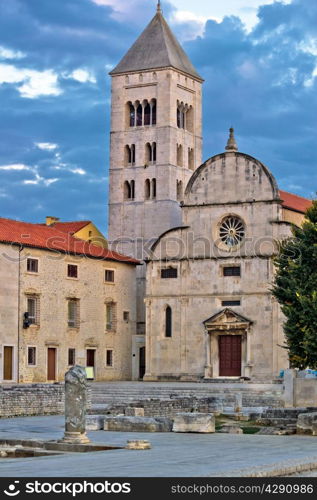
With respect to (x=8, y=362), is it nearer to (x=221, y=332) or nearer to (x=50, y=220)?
(x=221, y=332)

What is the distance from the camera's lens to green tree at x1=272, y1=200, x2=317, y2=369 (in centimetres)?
3612

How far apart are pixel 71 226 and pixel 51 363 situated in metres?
19.3

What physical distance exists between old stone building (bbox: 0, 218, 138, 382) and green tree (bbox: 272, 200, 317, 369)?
23907 mm

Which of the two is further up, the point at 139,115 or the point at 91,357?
the point at 139,115

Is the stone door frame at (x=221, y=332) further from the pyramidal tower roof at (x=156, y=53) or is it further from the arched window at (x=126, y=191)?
the pyramidal tower roof at (x=156, y=53)

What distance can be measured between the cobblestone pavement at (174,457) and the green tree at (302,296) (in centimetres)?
777

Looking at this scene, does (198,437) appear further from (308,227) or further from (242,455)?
(308,227)

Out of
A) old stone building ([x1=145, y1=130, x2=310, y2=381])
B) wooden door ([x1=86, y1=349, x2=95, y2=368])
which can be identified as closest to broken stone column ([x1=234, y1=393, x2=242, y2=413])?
old stone building ([x1=145, y1=130, x2=310, y2=381])

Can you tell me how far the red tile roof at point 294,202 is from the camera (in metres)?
66.4

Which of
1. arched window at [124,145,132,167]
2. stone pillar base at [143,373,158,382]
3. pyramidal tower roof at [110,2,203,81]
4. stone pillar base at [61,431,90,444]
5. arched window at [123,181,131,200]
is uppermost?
pyramidal tower roof at [110,2,203,81]

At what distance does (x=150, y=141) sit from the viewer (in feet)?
252

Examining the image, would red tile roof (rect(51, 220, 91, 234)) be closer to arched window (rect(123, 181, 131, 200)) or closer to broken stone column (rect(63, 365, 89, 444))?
arched window (rect(123, 181, 131, 200))

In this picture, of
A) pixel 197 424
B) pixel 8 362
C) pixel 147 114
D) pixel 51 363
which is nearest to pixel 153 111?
pixel 147 114

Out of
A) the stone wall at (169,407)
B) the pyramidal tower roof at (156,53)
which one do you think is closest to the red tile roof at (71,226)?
the pyramidal tower roof at (156,53)
